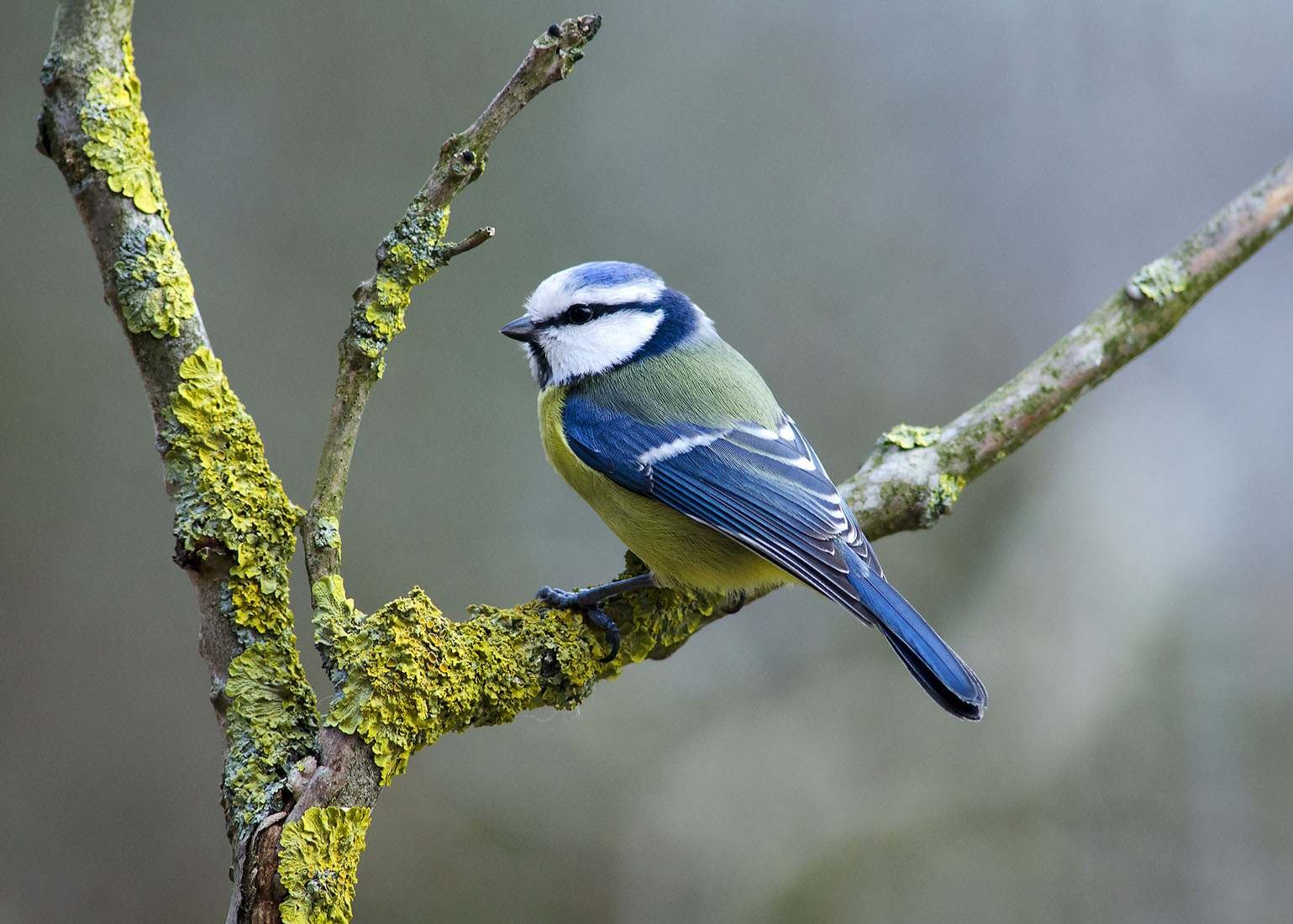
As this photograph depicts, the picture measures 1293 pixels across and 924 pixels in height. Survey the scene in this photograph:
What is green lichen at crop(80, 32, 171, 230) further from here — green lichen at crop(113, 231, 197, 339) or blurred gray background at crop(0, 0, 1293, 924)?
blurred gray background at crop(0, 0, 1293, 924)

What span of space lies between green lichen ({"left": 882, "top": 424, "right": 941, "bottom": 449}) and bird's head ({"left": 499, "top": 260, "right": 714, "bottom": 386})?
387mm

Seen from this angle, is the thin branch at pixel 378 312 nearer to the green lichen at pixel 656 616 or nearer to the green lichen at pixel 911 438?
the green lichen at pixel 656 616

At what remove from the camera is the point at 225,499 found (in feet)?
3.79

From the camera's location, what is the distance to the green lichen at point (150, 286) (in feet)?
3.66

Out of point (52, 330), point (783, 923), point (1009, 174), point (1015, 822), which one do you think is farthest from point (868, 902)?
point (52, 330)

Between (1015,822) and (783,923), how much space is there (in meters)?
0.54

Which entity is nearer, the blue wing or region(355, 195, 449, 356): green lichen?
region(355, 195, 449, 356): green lichen

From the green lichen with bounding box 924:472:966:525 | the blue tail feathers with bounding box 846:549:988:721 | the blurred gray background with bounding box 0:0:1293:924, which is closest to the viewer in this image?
the blue tail feathers with bounding box 846:549:988:721

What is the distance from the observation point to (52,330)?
7.05ft

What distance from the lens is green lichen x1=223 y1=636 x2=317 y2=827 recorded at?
1.06m

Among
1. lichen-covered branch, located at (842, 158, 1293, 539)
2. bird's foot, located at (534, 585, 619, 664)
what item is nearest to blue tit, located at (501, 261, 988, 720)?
bird's foot, located at (534, 585, 619, 664)

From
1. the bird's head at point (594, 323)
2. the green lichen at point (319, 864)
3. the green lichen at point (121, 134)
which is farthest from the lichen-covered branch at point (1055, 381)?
the green lichen at point (121, 134)

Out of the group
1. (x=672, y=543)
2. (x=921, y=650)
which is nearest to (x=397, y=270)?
(x=672, y=543)

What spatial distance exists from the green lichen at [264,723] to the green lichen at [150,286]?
356mm
